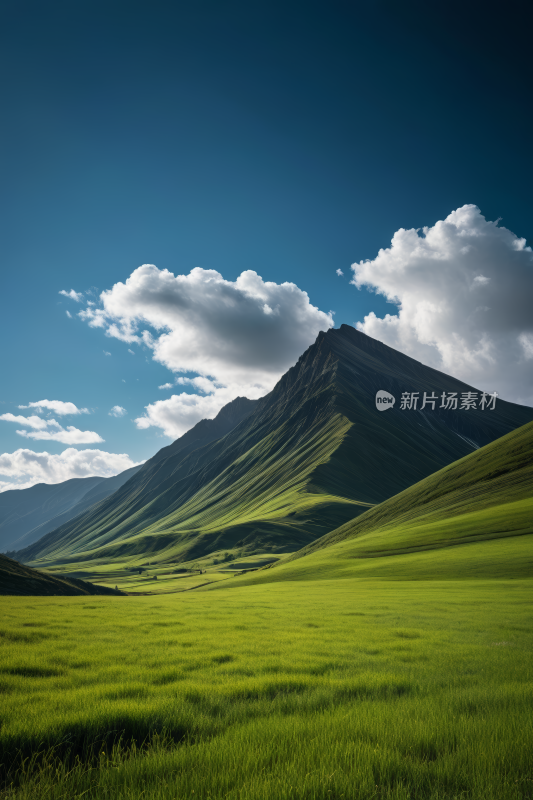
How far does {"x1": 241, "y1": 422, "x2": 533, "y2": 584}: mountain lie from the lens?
45.2 meters

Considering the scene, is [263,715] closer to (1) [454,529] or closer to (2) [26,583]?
(2) [26,583]

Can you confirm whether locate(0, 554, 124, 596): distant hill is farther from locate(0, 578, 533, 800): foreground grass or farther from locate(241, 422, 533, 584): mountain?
locate(0, 578, 533, 800): foreground grass

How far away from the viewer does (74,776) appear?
4.68 m

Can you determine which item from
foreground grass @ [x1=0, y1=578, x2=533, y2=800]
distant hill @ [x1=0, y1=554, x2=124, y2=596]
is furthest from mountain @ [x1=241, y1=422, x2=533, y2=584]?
foreground grass @ [x1=0, y1=578, x2=533, y2=800]

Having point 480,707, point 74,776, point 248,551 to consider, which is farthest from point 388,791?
point 248,551

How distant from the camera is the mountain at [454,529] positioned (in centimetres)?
4519

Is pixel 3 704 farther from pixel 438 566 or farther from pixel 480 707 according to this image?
pixel 438 566

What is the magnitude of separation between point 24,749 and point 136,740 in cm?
151

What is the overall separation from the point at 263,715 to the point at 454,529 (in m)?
60.7

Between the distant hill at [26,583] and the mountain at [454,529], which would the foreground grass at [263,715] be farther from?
the distant hill at [26,583]

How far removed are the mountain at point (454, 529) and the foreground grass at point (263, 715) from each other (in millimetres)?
35926

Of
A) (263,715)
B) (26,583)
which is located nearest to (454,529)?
(26,583)

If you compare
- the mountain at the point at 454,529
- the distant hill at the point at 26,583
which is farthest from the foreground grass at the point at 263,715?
the distant hill at the point at 26,583

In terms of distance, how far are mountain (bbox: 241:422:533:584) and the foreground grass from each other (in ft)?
118
